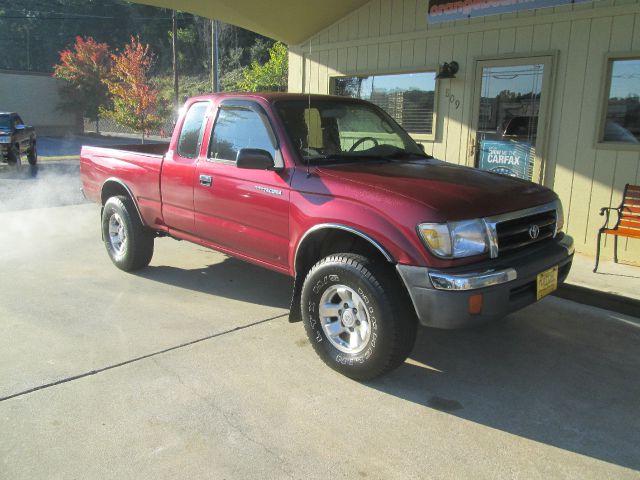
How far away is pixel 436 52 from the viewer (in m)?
8.16

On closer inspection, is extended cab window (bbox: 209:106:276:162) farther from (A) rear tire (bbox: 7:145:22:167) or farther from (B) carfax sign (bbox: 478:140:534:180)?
(A) rear tire (bbox: 7:145:22:167)

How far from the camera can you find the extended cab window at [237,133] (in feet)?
14.2

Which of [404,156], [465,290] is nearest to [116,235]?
[404,156]

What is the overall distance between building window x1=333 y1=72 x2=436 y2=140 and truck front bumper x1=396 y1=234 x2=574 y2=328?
5453 mm

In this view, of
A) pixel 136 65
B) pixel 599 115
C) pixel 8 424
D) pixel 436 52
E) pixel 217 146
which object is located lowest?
pixel 8 424

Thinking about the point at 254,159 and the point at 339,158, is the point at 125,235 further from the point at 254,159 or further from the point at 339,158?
the point at 339,158

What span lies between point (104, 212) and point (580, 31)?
601 centimetres

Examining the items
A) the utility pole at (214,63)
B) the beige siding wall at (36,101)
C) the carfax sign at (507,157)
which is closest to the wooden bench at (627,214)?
the carfax sign at (507,157)

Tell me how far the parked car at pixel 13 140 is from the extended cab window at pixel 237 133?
44.6 feet

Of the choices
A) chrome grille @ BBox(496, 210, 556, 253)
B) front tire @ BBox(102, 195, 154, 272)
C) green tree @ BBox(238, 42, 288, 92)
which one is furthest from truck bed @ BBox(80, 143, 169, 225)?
green tree @ BBox(238, 42, 288, 92)

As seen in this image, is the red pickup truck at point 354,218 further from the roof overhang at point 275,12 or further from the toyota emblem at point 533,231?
the roof overhang at point 275,12

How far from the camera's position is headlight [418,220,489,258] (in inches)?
126

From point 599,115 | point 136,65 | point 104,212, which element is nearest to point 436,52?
point 599,115

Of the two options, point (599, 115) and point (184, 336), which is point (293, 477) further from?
point (599, 115)
